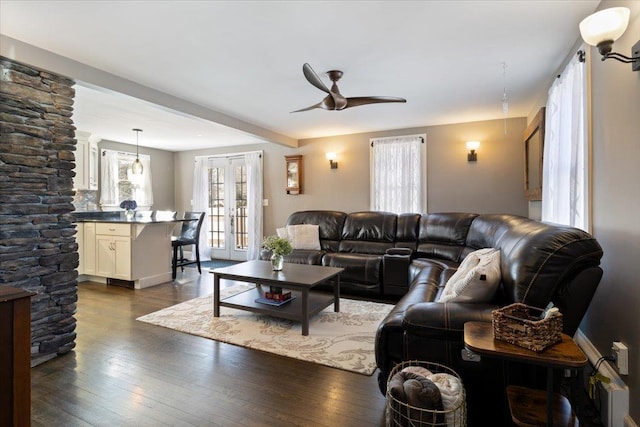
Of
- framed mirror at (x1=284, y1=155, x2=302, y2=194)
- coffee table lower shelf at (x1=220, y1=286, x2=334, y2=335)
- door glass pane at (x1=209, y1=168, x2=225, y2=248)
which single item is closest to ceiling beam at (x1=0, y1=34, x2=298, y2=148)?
framed mirror at (x1=284, y1=155, x2=302, y2=194)

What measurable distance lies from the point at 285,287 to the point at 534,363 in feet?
7.54

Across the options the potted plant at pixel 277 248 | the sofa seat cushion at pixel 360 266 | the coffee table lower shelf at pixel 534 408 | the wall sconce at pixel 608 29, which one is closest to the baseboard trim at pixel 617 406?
the coffee table lower shelf at pixel 534 408

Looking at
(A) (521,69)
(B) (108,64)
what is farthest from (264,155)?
(A) (521,69)

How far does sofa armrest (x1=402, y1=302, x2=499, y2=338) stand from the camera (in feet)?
5.69

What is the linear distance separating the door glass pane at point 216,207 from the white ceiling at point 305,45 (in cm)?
313

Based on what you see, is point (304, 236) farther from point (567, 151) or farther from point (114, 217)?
point (114, 217)

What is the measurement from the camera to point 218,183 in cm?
724

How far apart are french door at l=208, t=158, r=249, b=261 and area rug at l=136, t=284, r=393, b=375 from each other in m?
3.03

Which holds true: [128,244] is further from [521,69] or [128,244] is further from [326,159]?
[521,69]

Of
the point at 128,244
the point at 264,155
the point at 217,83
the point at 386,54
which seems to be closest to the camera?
the point at 386,54

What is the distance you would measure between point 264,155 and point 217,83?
328 cm

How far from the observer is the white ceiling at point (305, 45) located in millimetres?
2094

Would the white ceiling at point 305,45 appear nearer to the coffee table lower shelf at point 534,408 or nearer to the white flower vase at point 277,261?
the white flower vase at point 277,261

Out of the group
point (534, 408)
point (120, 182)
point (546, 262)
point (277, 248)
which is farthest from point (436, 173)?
point (120, 182)
